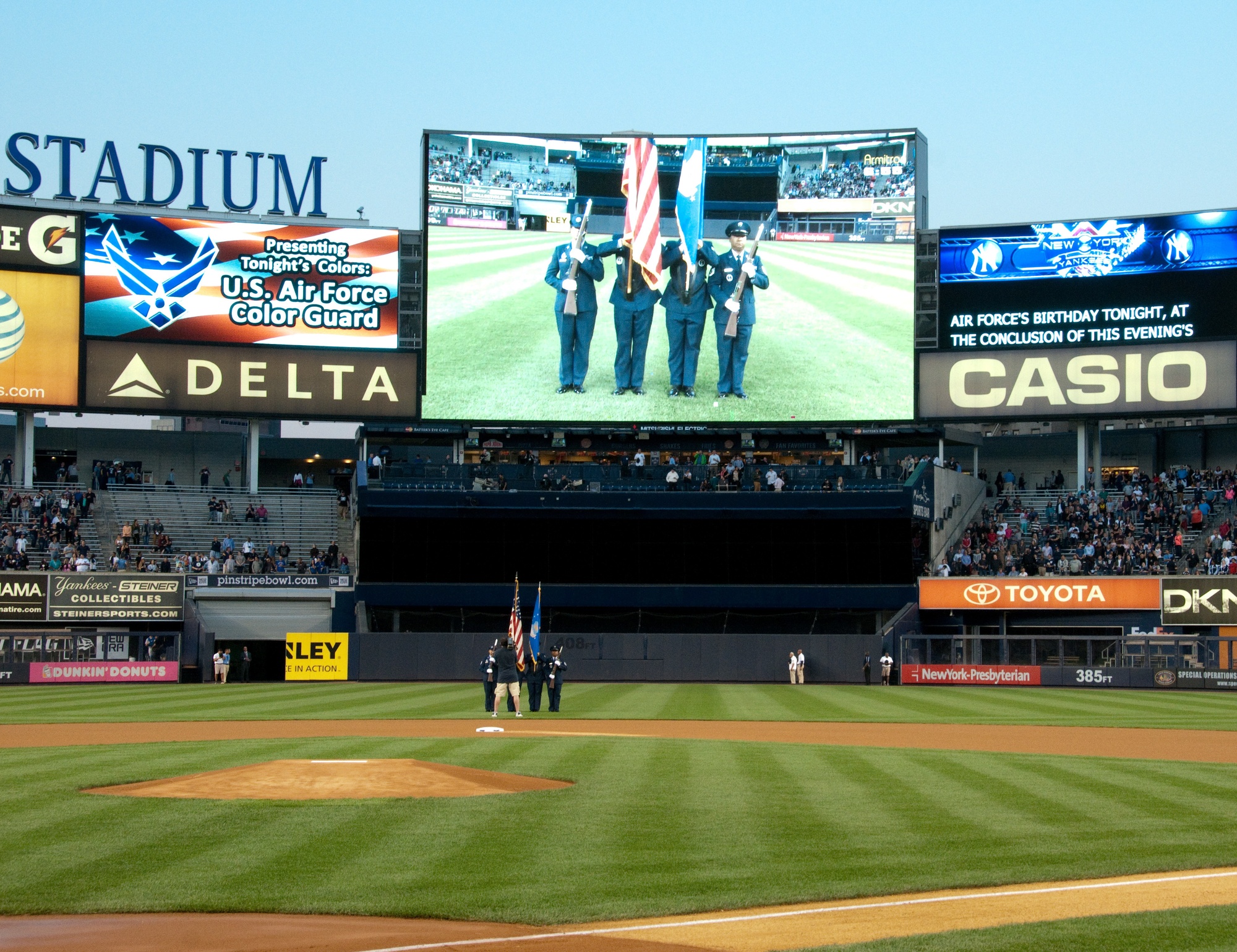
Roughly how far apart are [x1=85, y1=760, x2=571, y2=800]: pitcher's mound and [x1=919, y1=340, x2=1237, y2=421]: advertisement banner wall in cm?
4220

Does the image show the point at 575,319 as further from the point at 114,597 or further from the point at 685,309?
the point at 114,597

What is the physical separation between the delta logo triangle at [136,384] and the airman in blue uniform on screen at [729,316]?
74.3ft

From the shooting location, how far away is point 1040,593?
51.5m

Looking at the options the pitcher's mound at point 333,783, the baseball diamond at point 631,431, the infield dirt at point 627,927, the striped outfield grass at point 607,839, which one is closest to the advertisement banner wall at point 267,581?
the baseball diamond at point 631,431

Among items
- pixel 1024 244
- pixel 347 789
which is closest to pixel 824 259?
pixel 1024 244

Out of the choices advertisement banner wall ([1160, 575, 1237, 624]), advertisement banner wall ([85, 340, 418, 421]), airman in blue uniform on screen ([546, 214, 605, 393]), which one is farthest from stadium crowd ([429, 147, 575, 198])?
advertisement banner wall ([1160, 575, 1237, 624])

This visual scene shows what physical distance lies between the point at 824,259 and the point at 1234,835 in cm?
4642

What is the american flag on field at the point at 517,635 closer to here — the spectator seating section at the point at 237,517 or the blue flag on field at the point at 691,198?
the spectator seating section at the point at 237,517

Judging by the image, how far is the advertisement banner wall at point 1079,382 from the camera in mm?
55062

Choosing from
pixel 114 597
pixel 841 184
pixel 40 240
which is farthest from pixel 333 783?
pixel 841 184

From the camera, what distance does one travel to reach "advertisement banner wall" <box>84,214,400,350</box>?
2215 inches

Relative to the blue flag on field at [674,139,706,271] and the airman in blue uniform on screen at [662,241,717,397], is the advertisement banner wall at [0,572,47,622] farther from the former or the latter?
the blue flag on field at [674,139,706,271]

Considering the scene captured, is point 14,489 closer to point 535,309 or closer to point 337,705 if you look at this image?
point 535,309

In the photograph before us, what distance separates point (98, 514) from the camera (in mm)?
56656
